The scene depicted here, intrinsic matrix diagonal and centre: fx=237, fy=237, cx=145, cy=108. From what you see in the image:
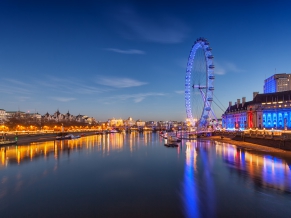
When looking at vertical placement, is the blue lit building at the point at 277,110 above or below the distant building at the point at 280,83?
below

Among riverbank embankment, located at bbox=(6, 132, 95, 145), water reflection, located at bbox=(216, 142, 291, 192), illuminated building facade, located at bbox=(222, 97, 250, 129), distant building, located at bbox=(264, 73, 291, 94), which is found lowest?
water reflection, located at bbox=(216, 142, 291, 192)

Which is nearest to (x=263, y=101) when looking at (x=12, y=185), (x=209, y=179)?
(x=209, y=179)

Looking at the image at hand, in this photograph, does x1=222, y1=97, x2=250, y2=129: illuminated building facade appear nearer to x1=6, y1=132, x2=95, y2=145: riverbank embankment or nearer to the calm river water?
the calm river water

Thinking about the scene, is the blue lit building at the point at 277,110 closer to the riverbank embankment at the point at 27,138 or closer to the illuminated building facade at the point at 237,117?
the illuminated building facade at the point at 237,117

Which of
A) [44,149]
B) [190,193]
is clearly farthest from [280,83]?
[190,193]

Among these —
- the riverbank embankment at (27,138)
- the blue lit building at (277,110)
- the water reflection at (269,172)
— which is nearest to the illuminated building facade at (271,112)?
the blue lit building at (277,110)

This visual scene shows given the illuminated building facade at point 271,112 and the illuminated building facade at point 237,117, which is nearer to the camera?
the illuminated building facade at point 271,112

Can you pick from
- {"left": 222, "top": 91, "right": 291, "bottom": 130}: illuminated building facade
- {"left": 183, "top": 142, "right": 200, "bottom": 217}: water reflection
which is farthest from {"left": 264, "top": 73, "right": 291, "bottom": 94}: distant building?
{"left": 183, "top": 142, "right": 200, "bottom": 217}: water reflection

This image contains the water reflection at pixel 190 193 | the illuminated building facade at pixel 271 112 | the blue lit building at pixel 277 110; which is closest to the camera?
the water reflection at pixel 190 193

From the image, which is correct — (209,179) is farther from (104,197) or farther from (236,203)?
(104,197)

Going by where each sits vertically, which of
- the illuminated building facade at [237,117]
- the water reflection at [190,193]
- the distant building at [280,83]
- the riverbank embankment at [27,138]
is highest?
the distant building at [280,83]

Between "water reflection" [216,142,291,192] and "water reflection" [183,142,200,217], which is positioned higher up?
"water reflection" [216,142,291,192]

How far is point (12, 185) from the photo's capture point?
1812cm

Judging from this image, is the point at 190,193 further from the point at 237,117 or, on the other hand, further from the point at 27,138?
the point at 237,117
